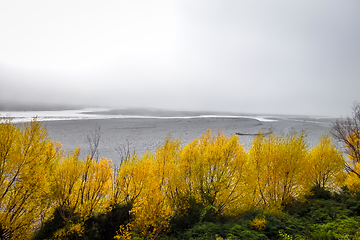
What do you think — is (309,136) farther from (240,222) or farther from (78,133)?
(78,133)

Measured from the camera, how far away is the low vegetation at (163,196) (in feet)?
42.2

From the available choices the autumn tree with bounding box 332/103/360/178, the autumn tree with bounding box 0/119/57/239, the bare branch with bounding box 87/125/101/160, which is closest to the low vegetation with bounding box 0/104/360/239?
the autumn tree with bounding box 0/119/57/239

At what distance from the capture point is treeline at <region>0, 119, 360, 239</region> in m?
13.2

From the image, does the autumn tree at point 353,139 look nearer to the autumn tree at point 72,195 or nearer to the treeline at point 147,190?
the treeline at point 147,190

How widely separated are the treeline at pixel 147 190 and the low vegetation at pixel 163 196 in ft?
0.29

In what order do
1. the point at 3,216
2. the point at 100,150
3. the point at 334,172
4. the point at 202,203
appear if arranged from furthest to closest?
the point at 100,150
the point at 334,172
the point at 202,203
the point at 3,216

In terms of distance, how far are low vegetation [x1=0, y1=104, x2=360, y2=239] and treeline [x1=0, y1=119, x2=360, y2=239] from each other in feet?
0.29

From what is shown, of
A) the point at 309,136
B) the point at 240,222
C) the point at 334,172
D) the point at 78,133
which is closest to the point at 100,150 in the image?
the point at 78,133

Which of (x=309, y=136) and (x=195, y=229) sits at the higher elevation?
(x=309, y=136)

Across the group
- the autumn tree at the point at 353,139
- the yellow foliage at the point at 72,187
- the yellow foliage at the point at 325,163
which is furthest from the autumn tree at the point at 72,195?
the autumn tree at the point at 353,139

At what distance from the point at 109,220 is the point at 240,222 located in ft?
38.9

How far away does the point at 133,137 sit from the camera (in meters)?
42.1

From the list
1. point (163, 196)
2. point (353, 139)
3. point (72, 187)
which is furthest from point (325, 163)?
point (72, 187)

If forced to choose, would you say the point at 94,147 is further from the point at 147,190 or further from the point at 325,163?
the point at 325,163
